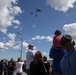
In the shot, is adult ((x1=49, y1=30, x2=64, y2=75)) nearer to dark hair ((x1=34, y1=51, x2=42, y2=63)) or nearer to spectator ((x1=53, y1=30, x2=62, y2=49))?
spectator ((x1=53, y1=30, x2=62, y2=49))

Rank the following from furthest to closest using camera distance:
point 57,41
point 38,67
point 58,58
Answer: point 38,67, point 58,58, point 57,41

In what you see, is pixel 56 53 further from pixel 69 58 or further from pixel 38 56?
pixel 69 58

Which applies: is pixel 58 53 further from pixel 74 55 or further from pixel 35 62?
pixel 74 55

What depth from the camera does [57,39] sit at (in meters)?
8.63

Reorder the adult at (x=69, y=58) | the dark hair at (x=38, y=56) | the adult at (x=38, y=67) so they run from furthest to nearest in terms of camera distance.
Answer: the adult at (x=38, y=67)
the dark hair at (x=38, y=56)
the adult at (x=69, y=58)

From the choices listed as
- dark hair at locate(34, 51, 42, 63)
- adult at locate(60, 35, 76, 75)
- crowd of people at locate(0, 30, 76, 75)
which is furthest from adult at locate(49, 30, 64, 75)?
adult at locate(60, 35, 76, 75)

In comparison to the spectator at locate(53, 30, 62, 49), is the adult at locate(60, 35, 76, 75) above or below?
below

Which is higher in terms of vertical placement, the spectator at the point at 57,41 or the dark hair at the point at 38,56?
the spectator at the point at 57,41

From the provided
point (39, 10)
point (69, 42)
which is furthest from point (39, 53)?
point (39, 10)

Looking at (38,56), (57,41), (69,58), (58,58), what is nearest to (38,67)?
(38,56)

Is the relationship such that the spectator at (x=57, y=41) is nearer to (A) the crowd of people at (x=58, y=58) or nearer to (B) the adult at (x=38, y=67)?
(A) the crowd of people at (x=58, y=58)

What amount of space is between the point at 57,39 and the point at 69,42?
3946 mm

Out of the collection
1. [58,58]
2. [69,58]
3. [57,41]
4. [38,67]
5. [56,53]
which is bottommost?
[69,58]

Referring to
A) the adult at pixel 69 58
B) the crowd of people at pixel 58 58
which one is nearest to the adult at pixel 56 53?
the crowd of people at pixel 58 58
